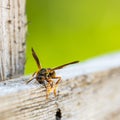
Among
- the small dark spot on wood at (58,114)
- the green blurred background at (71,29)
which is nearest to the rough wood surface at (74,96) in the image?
the small dark spot on wood at (58,114)

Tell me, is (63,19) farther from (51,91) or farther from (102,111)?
(51,91)

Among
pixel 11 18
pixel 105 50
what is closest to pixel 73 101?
pixel 11 18

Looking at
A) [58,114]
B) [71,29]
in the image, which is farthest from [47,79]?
[71,29]

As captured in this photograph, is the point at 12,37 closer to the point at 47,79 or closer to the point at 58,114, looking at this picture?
the point at 47,79

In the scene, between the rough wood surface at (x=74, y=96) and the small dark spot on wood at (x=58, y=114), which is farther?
the small dark spot on wood at (x=58, y=114)

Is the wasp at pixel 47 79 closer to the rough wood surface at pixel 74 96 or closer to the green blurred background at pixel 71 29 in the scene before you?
the rough wood surface at pixel 74 96
